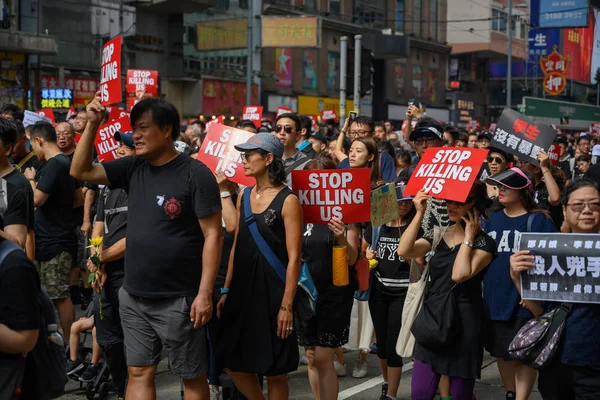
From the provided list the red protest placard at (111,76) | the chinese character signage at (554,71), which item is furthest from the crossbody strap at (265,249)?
the chinese character signage at (554,71)

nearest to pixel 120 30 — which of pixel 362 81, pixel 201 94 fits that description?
pixel 201 94

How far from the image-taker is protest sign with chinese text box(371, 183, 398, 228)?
6.15 m

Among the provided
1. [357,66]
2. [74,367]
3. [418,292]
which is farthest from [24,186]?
[357,66]

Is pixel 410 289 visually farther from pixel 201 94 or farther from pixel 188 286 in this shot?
pixel 201 94

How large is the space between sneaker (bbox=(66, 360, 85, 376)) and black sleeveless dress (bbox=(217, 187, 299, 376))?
2.11 meters

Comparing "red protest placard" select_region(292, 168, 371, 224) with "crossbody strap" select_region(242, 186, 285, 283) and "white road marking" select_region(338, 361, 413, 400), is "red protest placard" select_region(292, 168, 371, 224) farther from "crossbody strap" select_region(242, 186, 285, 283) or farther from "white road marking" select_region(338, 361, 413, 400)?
"white road marking" select_region(338, 361, 413, 400)

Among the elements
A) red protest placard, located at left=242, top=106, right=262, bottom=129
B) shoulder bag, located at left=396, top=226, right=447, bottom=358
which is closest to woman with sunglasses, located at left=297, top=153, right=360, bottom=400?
shoulder bag, located at left=396, top=226, right=447, bottom=358

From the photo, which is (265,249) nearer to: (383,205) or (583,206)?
(383,205)

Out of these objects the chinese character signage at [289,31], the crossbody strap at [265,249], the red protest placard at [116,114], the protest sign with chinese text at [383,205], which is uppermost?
the chinese character signage at [289,31]

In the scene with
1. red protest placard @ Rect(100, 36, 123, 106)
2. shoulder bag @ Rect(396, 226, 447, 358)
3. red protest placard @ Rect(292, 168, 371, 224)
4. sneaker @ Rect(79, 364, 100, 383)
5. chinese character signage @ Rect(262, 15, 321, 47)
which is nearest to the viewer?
shoulder bag @ Rect(396, 226, 447, 358)

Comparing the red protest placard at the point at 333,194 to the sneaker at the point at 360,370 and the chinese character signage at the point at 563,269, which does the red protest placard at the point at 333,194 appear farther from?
the sneaker at the point at 360,370

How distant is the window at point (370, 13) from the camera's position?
49.1 metres

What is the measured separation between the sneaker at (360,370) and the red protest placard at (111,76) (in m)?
3.05

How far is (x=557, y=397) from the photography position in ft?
14.5
